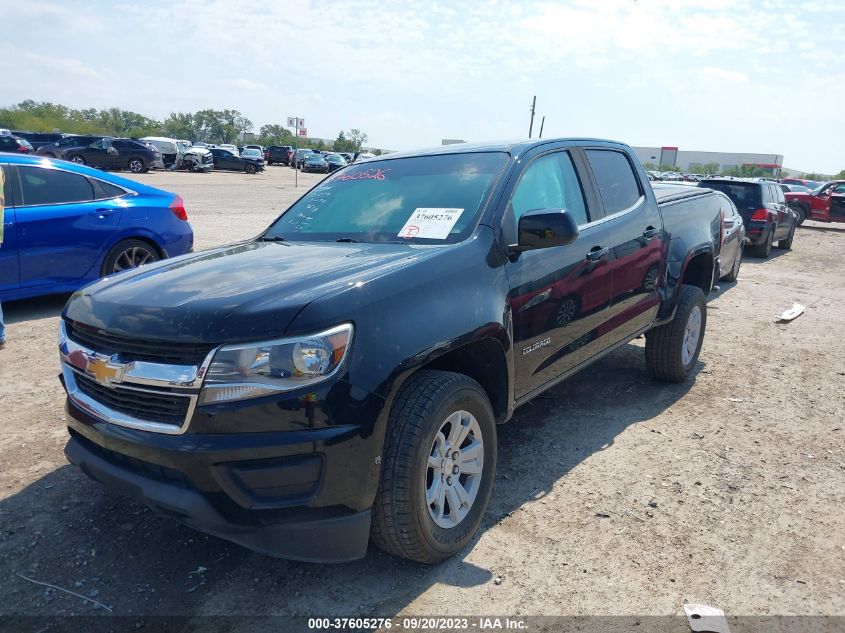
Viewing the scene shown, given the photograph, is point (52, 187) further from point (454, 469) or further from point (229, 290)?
point (454, 469)

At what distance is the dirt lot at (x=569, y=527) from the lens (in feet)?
8.82

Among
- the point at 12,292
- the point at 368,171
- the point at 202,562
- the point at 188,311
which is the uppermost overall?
the point at 368,171

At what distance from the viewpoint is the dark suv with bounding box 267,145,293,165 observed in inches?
2165

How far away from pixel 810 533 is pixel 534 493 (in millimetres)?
1343

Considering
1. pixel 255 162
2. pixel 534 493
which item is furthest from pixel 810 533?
pixel 255 162

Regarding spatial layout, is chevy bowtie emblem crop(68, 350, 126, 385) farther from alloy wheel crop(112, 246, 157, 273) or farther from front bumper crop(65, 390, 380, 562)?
alloy wheel crop(112, 246, 157, 273)

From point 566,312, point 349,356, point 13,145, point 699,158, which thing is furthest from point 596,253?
point 699,158

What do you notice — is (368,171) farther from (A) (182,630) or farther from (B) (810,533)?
(B) (810,533)

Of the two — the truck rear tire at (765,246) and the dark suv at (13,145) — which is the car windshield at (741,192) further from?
the dark suv at (13,145)

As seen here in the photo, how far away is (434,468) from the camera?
2777 millimetres

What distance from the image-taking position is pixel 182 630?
2482 millimetres

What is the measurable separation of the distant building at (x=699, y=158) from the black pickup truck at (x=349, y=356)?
103 metres

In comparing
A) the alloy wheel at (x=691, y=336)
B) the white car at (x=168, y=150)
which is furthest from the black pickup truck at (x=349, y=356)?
the white car at (x=168, y=150)

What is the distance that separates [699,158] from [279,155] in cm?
8470
